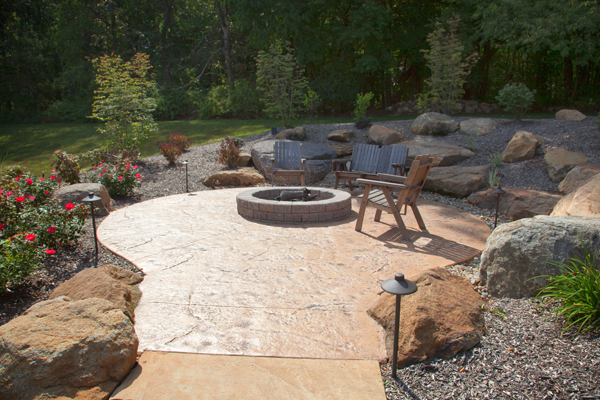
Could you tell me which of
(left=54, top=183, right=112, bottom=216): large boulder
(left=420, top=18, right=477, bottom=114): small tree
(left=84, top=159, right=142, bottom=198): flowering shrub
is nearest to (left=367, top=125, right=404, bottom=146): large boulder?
(left=420, top=18, right=477, bottom=114): small tree

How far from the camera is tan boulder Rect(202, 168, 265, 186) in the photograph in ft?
26.2

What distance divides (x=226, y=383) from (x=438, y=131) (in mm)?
9094

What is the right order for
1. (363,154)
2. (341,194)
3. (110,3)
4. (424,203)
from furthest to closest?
(110,3) < (363,154) < (424,203) < (341,194)

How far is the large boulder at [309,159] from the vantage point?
812cm

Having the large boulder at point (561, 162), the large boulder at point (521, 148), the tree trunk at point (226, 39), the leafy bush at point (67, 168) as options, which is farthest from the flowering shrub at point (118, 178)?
the tree trunk at point (226, 39)

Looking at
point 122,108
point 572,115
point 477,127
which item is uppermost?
point 122,108

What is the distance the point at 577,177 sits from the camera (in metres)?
6.31

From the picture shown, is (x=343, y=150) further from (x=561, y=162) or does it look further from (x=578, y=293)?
(x=578, y=293)

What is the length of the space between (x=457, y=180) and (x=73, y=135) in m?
14.4

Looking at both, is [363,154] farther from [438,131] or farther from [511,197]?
[438,131]

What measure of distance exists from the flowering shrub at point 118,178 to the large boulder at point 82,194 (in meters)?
0.92

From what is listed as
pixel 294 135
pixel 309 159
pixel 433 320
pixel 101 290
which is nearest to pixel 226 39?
pixel 294 135

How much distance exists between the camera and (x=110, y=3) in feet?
71.9

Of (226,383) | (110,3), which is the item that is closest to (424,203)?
(226,383)
